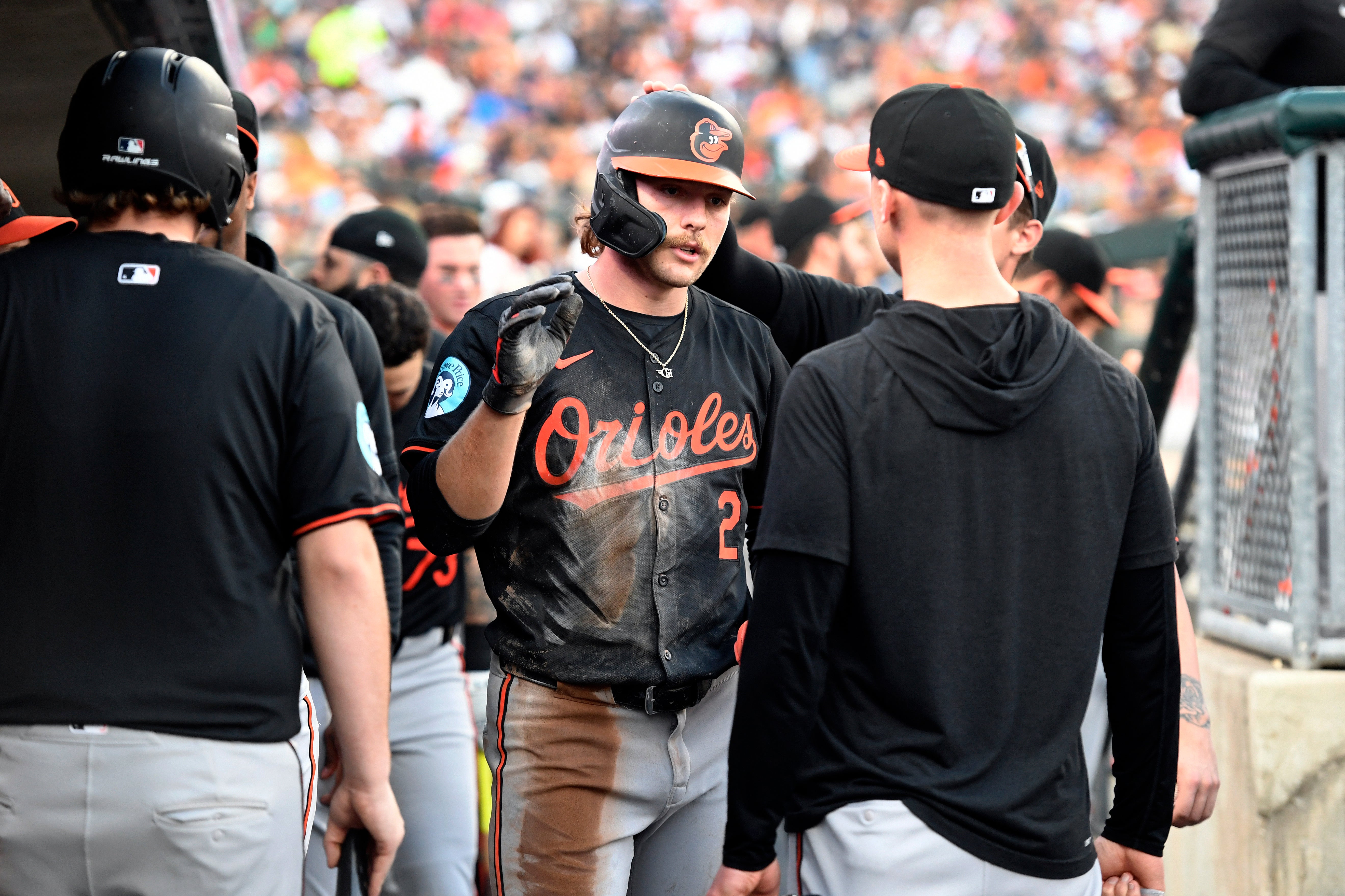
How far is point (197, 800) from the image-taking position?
79.0 inches

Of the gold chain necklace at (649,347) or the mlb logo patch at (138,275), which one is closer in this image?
the mlb logo patch at (138,275)

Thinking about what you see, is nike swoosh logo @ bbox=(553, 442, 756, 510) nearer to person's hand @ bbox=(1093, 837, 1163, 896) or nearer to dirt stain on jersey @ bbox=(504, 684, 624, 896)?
dirt stain on jersey @ bbox=(504, 684, 624, 896)

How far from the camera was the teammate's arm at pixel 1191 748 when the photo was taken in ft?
7.55

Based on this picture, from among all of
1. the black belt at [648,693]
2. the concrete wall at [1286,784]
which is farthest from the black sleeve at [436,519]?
the concrete wall at [1286,784]

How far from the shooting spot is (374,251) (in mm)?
5133

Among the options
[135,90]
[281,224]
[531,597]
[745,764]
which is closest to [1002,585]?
[745,764]

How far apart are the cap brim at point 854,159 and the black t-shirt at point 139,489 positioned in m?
1.26

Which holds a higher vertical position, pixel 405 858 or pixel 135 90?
pixel 135 90

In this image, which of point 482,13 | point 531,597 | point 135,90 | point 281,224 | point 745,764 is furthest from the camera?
point 482,13

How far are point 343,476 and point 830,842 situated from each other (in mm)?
1034

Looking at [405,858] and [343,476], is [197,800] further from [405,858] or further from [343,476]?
[405,858]

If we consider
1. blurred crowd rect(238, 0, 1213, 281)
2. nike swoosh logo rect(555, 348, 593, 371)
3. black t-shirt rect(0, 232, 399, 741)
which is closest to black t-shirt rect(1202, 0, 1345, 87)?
nike swoosh logo rect(555, 348, 593, 371)

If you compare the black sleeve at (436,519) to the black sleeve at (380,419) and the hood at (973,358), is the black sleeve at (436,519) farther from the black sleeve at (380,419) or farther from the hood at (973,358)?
the hood at (973,358)

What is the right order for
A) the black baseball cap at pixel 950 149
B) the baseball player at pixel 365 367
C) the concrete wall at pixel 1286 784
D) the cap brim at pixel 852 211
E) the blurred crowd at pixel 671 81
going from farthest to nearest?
the blurred crowd at pixel 671 81 → the cap brim at pixel 852 211 → the concrete wall at pixel 1286 784 → the baseball player at pixel 365 367 → the black baseball cap at pixel 950 149
